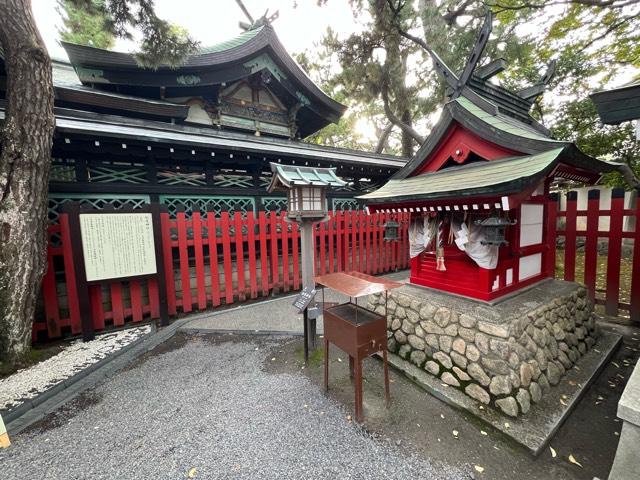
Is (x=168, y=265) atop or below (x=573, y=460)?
atop

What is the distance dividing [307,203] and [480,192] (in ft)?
6.73

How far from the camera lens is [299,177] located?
3486mm

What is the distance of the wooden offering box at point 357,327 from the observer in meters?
2.50

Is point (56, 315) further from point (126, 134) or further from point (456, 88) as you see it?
point (456, 88)

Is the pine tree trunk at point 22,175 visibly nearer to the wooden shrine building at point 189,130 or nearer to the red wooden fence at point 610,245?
the wooden shrine building at point 189,130

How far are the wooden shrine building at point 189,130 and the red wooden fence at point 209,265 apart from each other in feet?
2.31

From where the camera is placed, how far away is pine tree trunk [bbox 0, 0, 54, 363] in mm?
3324

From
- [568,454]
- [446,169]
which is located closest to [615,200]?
[446,169]

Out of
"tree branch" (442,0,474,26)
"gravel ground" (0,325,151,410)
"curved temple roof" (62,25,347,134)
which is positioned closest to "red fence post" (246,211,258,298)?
"gravel ground" (0,325,151,410)

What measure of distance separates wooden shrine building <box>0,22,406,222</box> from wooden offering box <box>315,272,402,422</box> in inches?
139

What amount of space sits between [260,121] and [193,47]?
159 inches

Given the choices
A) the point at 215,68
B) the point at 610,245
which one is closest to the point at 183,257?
the point at 215,68

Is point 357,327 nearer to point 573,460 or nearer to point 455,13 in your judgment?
point 573,460

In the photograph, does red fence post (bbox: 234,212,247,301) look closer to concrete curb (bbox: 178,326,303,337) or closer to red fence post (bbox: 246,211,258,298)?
red fence post (bbox: 246,211,258,298)
